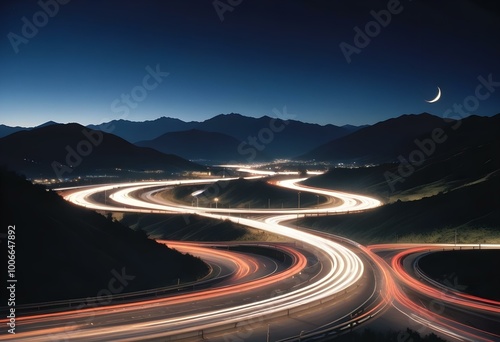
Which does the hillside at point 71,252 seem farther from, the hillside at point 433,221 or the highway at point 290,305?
the hillside at point 433,221

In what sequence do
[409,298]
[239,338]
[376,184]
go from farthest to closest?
1. [376,184]
2. [409,298]
3. [239,338]

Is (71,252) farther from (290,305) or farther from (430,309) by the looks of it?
(430,309)

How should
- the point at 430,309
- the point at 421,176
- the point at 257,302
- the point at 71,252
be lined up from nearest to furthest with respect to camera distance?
the point at 257,302 < the point at 71,252 < the point at 430,309 < the point at 421,176

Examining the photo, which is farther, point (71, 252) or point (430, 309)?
point (430, 309)

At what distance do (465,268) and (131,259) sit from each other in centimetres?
2741

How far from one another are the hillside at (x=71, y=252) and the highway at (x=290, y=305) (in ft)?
9.06

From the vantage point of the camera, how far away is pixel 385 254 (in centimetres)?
4581

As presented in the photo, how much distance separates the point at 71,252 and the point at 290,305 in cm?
1452

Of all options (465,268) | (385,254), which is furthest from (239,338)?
(385,254)

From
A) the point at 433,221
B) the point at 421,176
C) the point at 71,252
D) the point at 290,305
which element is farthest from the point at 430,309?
the point at 421,176

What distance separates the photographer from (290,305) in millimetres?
28203

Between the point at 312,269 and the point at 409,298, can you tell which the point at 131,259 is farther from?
the point at 409,298

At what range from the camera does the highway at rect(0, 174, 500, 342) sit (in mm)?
22719

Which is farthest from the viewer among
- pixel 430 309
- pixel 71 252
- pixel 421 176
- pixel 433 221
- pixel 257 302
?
pixel 421 176
